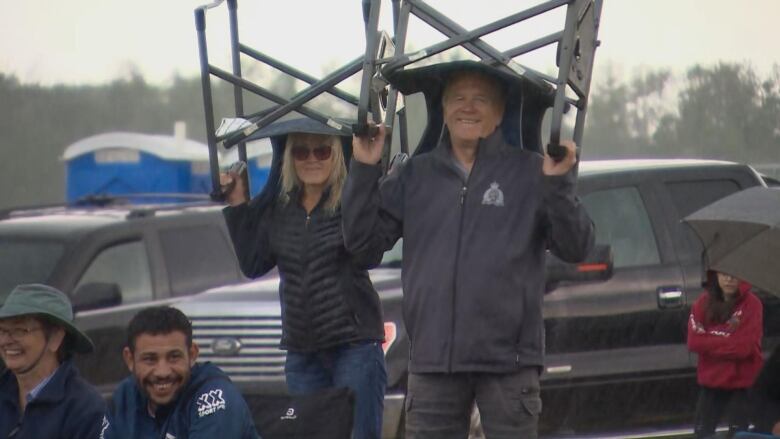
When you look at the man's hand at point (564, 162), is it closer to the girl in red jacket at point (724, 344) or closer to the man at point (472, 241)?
the man at point (472, 241)

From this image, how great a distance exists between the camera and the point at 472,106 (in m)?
5.56

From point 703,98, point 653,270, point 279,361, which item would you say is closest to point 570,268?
point 653,270

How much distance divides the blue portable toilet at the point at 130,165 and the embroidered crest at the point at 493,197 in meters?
15.4

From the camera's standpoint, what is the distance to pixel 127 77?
26.9m

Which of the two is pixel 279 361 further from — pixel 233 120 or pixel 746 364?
pixel 233 120

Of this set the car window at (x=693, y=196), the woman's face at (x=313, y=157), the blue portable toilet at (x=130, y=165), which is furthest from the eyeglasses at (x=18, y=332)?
the blue portable toilet at (x=130, y=165)

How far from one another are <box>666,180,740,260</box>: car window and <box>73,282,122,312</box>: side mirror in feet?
11.3

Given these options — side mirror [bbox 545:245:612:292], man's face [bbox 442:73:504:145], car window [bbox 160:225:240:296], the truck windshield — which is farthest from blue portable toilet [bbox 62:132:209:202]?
man's face [bbox 442:73:504:145]

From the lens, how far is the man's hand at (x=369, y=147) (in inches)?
216

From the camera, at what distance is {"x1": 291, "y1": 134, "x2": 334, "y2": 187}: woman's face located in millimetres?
6531

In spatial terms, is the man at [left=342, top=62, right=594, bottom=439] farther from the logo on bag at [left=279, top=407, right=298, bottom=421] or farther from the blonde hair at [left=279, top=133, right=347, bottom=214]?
the blonde hair at [left=279, top=133, right=347, bottom=214]

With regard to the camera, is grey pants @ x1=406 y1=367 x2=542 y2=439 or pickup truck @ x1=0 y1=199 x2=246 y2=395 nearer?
grey pants @ x1=406 y1=367 x2=542 y2=439

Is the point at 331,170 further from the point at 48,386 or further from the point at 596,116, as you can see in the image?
the point at 596,116

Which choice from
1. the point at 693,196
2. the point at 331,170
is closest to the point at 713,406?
the point at 693,196
